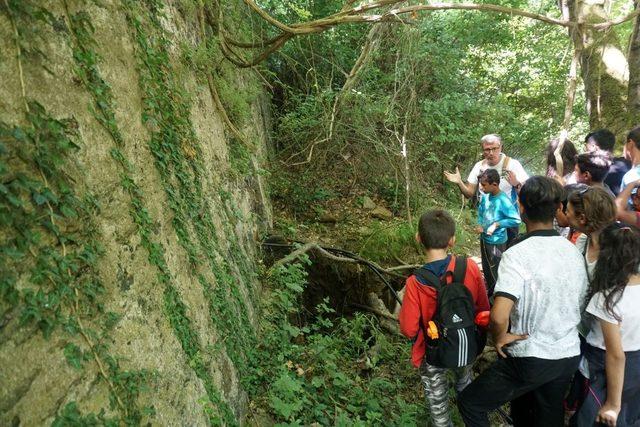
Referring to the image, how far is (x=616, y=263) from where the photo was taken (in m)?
2.21

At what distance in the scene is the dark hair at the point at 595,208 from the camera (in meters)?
2.42

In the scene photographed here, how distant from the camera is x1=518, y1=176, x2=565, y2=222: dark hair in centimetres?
245

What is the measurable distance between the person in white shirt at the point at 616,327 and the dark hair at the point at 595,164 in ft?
4.42

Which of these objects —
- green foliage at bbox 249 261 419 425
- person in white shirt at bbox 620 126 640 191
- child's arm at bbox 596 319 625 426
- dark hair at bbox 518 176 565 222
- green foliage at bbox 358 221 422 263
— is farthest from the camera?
green foliage at bbox 358 221 422 263

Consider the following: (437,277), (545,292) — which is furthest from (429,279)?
(545,292)

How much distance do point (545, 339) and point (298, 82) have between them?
22.6 ft

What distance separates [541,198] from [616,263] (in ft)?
1.73

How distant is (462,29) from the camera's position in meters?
9.16

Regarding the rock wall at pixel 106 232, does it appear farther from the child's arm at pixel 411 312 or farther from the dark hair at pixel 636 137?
the dark hair at pixel 636 137

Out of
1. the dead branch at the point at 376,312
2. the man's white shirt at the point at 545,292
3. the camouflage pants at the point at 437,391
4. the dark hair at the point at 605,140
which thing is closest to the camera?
the man's white shirt at the point at 545,292

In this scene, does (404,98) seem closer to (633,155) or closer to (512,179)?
(512,179)

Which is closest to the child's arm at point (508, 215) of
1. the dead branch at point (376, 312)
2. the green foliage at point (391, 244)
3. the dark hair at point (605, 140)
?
the dark hair at point (605, 140)

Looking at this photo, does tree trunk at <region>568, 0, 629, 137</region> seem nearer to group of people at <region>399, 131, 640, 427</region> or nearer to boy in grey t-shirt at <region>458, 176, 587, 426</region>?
group of people at <region>399, 131, 640, 427</region>

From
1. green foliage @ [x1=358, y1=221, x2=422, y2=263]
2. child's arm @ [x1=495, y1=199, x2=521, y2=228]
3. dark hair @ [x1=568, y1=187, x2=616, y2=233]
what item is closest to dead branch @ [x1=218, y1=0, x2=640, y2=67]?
dark hair @ [x1=568, y1=187, x2=616, y2=233]
